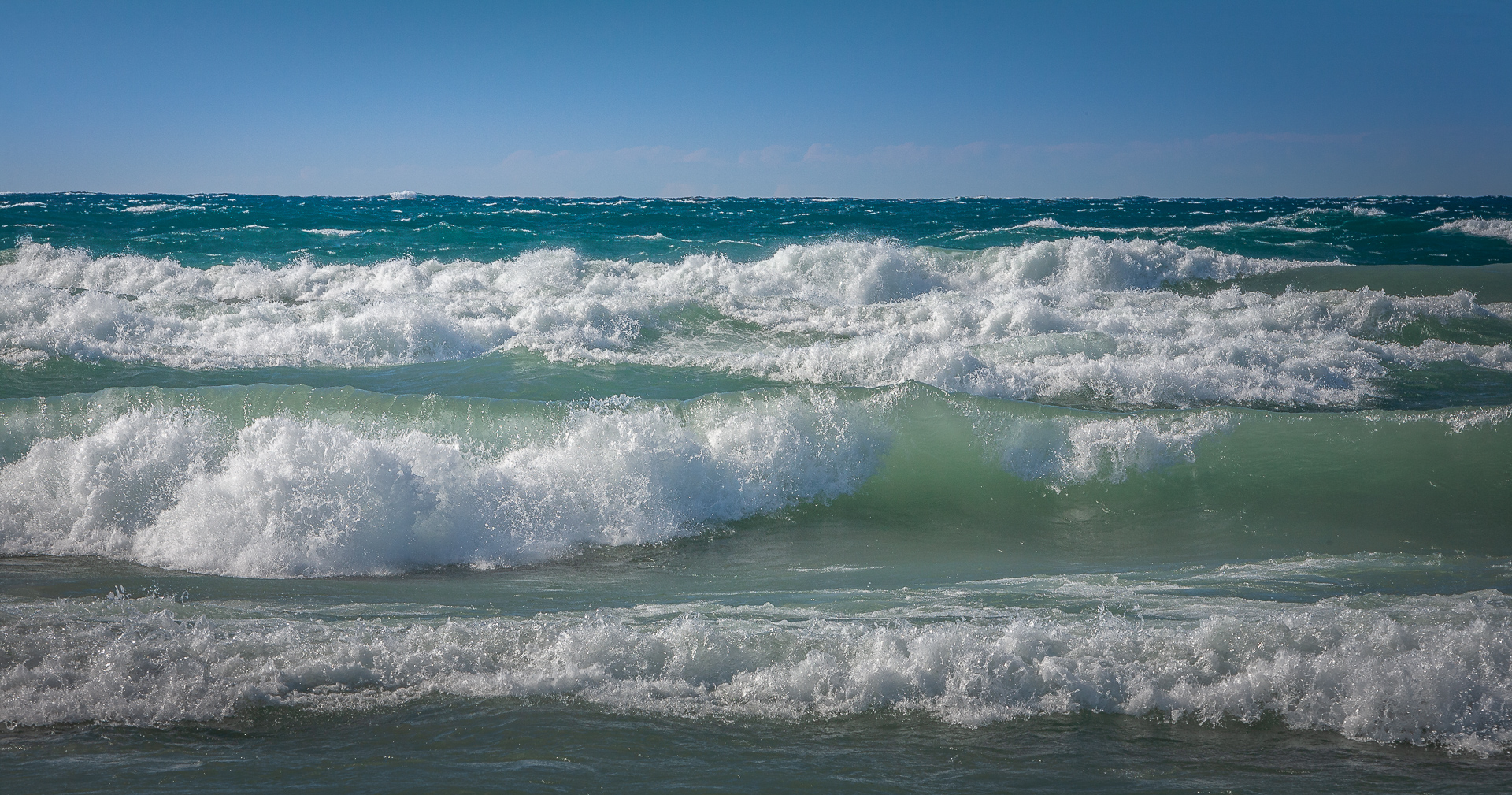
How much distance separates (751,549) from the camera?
598 cm

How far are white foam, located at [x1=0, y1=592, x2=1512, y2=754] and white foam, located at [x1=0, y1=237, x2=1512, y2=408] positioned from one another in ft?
20.1

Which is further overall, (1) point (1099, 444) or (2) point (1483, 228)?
(2) point (1483, 228)

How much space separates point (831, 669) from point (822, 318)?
11446mm

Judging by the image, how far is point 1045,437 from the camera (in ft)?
23.4

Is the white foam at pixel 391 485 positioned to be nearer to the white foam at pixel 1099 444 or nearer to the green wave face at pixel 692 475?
the green wave face at pixel 692 475

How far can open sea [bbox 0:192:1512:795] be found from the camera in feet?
10.2

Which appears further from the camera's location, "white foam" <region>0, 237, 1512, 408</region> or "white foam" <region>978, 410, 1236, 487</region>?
"white foam" <region>0, 237, 1512, 408</region>

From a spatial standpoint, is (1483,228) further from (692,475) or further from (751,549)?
(751,549)

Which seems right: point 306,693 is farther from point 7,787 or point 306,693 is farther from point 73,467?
point 73,467

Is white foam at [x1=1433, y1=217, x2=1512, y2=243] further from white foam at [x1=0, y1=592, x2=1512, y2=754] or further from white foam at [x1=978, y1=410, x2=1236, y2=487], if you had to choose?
white foam at [x1=0, y1=592, x2=1512, y2=754]

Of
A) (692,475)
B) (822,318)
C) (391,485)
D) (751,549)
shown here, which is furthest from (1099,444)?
(822,318)

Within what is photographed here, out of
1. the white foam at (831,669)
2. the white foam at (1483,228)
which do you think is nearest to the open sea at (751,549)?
the white foam at (831,669)

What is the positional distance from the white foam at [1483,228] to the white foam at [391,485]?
33697 millimetres

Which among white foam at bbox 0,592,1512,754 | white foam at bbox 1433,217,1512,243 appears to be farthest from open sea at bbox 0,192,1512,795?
white foam at bbox 1433,217,1512,243
